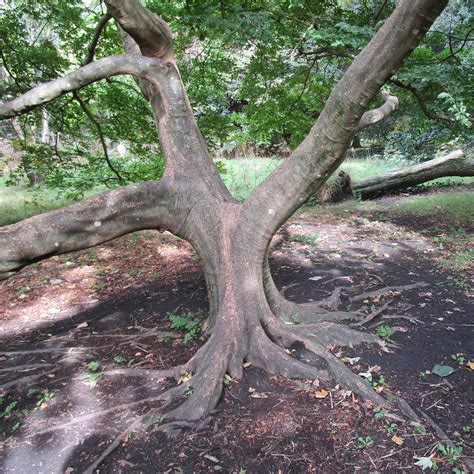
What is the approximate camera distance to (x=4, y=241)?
2.78 meters

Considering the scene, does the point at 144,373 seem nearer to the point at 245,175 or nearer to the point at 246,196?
Answer: the point at 246,196

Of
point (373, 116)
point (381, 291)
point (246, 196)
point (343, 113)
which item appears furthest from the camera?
point (246, 196)

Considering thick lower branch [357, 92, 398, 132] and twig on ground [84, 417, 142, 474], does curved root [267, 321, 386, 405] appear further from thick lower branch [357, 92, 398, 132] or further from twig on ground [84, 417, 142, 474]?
thick lower branch [357, 92, 398, 132]

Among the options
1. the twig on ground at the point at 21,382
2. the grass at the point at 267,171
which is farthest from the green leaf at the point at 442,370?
the grass at the point at 267,171

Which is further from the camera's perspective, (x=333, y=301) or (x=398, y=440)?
(x=333, y=301)

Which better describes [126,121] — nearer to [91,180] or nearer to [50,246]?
[91,180]

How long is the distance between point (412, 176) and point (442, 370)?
861 cm

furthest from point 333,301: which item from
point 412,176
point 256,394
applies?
point 412,176

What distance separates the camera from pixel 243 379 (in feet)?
10.4

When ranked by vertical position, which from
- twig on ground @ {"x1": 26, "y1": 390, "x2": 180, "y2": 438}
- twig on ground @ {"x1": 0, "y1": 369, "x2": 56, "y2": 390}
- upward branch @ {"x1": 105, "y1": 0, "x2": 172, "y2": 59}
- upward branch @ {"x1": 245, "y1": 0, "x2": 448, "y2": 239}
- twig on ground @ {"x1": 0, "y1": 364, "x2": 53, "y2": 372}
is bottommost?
twig on ground @ {"x1": 0, "y1": 364, "x2": 53, "y2": 372}

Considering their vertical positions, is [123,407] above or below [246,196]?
below

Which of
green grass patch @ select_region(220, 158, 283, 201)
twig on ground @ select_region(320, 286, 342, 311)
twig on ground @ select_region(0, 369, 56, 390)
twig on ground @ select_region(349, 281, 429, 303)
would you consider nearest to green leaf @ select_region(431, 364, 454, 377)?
twig on ground @ select_region(320, 286, 342, 311)

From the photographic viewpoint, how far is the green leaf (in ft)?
10.1

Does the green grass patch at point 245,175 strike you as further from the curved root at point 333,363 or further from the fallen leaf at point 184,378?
the fallen leaf at point 184,378
